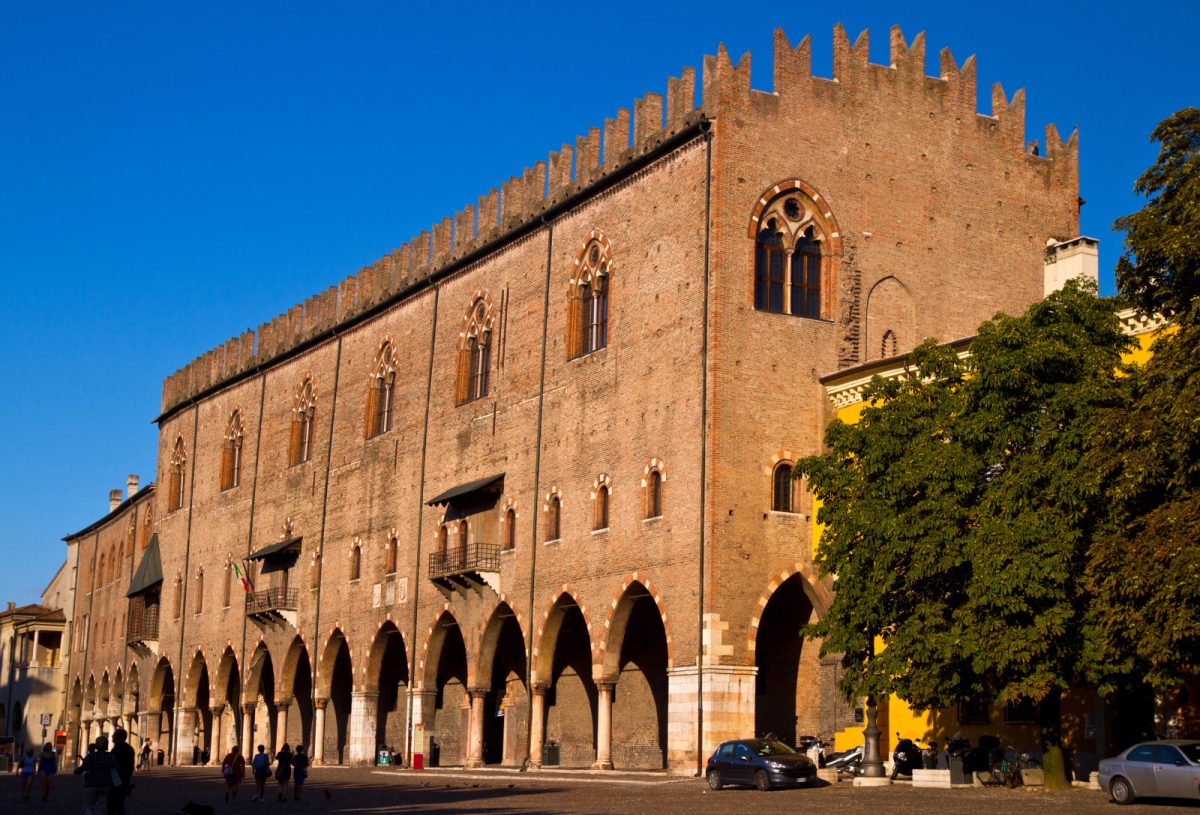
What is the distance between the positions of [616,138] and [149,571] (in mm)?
31913

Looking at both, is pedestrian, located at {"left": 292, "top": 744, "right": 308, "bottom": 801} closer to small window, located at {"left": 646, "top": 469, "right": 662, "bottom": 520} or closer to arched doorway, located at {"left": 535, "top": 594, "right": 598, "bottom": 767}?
small window, located at {"left": 646, "top": 469, "right": 662, "bottom": 520}

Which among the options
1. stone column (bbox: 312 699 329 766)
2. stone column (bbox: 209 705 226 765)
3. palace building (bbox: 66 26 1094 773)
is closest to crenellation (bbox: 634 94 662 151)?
palace building (bbox: 66 26 1094 773)

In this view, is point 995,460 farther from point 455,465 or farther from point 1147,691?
point 455,465

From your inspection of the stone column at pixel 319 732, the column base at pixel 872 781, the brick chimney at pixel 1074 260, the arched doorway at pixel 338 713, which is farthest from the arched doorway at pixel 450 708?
the brick chimney at pixel 1074 260

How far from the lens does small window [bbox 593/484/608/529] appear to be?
34.9m

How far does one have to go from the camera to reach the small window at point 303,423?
164 feet

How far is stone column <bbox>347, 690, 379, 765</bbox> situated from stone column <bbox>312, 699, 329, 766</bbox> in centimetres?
171

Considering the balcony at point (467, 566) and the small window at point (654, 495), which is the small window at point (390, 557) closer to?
the balcony at point (467, 566)

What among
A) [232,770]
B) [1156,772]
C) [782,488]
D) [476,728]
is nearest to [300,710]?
[476,728]

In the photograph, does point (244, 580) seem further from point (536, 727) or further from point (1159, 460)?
point (1159, 460)

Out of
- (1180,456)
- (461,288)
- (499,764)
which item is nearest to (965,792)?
(1180,456)

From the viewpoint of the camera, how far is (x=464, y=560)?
1545 inches

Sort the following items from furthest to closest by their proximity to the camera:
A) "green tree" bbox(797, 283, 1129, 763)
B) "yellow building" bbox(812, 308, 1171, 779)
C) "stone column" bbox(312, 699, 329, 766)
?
1. "stone column" bbox(312, 699, 329, 766)
2. "yellow building" bbox(812, 308, 1171, 779)
3. "green tree" bbox(797, 283, 1129, 763)

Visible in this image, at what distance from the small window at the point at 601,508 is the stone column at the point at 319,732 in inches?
588
